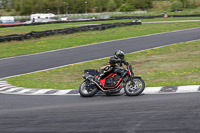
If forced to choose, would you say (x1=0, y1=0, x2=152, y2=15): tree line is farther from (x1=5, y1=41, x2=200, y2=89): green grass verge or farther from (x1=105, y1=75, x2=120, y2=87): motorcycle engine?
(x1=105, y1=75, x2=120, y2=87): motorcycle engine

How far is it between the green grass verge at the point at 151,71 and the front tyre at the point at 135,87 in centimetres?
149

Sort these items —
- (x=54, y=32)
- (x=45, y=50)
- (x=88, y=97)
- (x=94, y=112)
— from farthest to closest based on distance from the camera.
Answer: (x=54, y=32) < (x=45, y=50) < (x=88, y=97) < (x=94, y=112)

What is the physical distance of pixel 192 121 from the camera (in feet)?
18.0

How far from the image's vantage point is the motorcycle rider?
27.8 feet

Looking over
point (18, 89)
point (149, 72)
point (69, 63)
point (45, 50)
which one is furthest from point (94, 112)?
point (45, 50)

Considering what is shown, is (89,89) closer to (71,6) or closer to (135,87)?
(135,87)

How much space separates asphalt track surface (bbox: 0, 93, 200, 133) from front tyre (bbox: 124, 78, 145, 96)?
0.18 metres

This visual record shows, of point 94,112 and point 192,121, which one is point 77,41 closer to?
point 94,112

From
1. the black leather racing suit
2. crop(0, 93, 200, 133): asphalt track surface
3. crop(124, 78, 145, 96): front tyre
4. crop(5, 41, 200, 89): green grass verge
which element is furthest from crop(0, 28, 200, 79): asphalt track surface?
crop(124, 78, 145, 96): front tyre

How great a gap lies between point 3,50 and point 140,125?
67.3 feet

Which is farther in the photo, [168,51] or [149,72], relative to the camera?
[168,51]

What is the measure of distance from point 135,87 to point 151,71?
14.0ft

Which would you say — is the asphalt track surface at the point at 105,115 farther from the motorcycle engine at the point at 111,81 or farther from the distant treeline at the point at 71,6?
the distant treeline at the point at 71,6

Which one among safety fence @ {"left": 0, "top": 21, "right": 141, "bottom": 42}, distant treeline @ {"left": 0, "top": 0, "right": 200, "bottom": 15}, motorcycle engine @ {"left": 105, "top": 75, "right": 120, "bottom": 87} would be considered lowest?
motorcycle engine @ {"left": 105, "top": 75, "right": 120, "bottom": 87}
